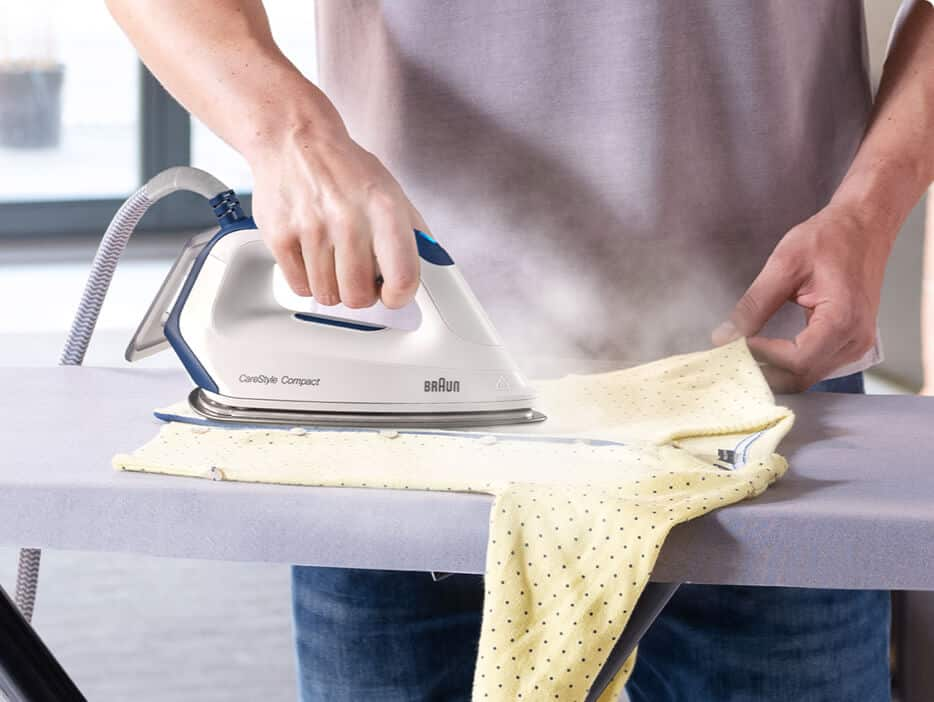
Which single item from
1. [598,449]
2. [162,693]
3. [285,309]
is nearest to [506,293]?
[285,309]

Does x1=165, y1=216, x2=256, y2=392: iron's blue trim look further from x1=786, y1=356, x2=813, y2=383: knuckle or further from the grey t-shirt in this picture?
x1=786, y1=356, x2=813, y2=383: knuckle

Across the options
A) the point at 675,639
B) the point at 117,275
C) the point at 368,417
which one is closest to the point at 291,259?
the point at 368,417

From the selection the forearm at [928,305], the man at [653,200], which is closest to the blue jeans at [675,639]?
the man at [653,200]

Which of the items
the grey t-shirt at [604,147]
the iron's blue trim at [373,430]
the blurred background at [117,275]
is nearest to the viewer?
the iron's blue trim at [373,430]

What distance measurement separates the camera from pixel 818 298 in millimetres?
901

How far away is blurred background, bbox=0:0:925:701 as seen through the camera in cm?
210

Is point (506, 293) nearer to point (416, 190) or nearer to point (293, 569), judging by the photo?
point (416, 190)

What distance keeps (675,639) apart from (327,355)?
379 mm

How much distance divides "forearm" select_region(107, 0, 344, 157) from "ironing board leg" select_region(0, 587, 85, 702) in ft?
1.14

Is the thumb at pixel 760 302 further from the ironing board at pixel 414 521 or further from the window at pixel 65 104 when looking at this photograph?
the window at pixel 65 104

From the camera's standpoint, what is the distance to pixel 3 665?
0.64 metres

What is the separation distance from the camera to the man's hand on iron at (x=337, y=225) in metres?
0.74

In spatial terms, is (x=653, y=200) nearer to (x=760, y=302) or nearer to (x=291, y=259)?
(x=760, y=302)

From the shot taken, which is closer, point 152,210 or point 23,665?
point 23,665
